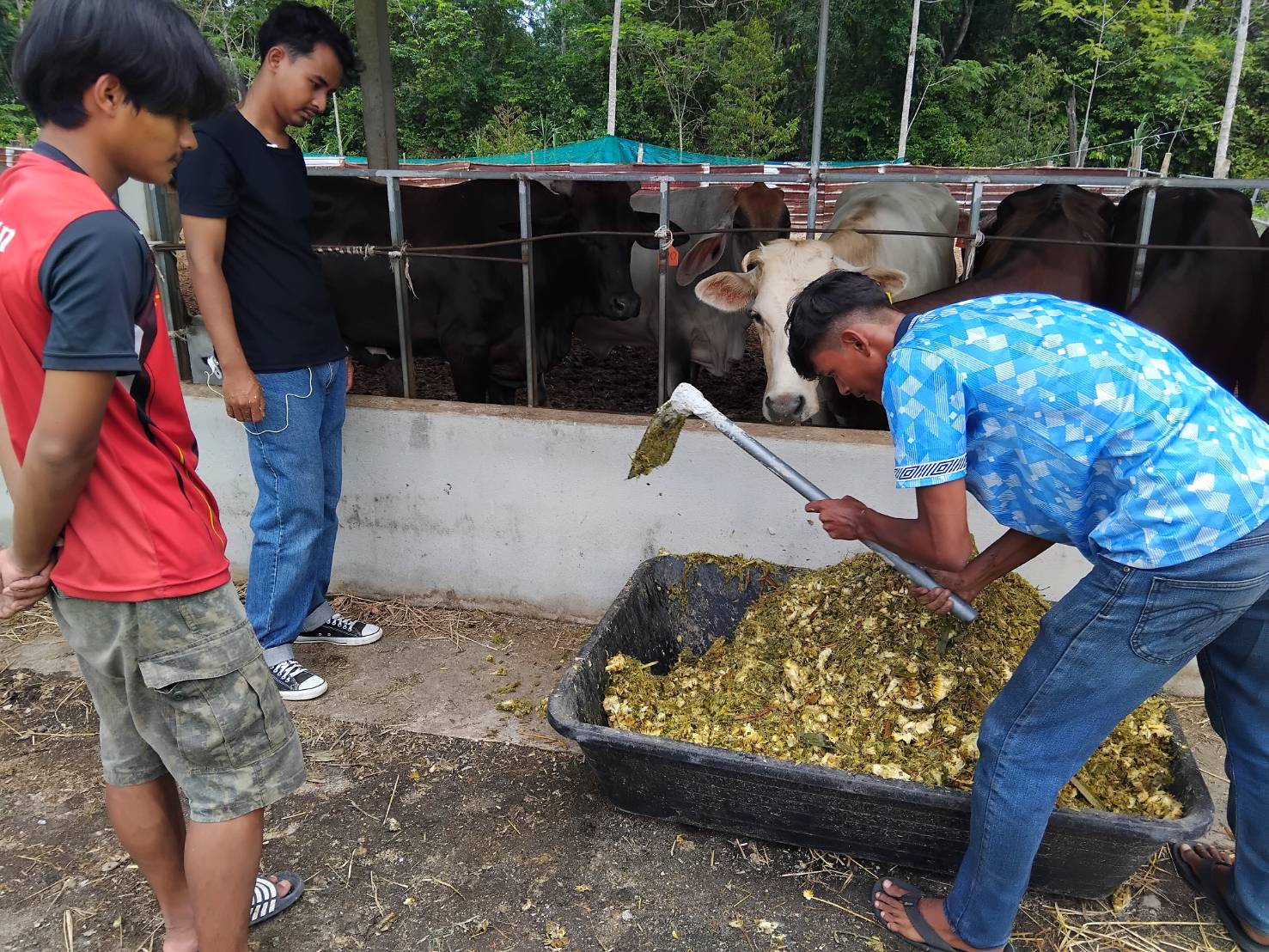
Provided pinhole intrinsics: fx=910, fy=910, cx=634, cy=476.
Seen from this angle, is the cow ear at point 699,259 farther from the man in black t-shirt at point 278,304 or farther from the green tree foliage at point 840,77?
the green tree foliage at point 840,77

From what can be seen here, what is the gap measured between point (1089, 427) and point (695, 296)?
3804 millimetres

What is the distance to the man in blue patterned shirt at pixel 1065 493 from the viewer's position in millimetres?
1537

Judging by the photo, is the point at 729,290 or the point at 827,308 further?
the point at 729,290

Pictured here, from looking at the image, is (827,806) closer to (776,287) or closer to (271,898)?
(271,898)

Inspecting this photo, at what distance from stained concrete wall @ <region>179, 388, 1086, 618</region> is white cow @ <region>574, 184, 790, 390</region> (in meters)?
1.69

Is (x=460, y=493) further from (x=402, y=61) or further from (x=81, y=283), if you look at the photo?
(x=402, y=61)

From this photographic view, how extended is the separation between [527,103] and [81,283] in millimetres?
28220

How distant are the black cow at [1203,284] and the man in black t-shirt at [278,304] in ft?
9.42

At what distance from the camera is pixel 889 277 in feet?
11.5

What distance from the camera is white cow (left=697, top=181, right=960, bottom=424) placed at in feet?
11.5

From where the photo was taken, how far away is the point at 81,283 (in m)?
1.24

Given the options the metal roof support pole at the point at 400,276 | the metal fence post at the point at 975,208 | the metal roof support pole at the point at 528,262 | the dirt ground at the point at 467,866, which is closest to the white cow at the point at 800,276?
the metal fence post at the point at 975,208

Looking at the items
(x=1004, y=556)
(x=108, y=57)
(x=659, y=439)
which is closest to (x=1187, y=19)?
(x=659, y=439)

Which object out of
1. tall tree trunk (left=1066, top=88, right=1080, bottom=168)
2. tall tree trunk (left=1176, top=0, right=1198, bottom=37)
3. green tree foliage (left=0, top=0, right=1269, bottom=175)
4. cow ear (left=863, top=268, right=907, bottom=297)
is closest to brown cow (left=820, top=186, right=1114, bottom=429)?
cow ear (left=863, top=268, right=907, bottom=297)
